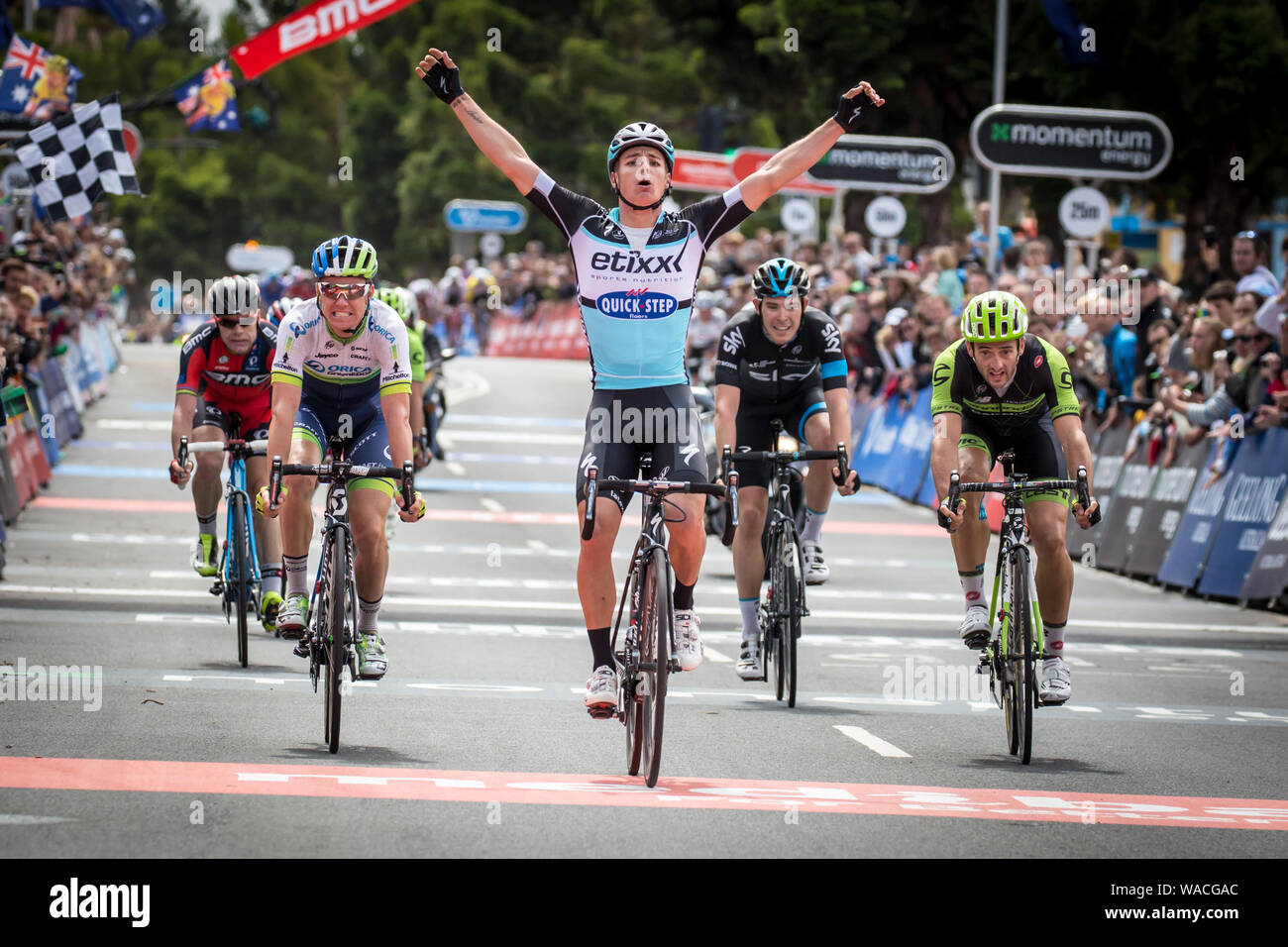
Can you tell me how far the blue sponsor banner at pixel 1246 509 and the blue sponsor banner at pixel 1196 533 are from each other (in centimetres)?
10

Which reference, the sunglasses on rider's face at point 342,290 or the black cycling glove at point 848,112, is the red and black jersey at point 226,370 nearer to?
the sunglasses on rider's face at point 342,290

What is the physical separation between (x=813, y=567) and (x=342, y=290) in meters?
3.49

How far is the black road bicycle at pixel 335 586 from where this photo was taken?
9.25 meters

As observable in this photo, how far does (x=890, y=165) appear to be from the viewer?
Answer: 97.5 feet

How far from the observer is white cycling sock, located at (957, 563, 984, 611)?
10297 mm

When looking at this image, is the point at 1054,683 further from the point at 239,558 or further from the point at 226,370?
the point at 226,370

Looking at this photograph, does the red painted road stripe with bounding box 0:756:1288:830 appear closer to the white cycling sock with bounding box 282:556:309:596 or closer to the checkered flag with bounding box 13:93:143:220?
the white cycling sock with bounding box 282:556:309:596

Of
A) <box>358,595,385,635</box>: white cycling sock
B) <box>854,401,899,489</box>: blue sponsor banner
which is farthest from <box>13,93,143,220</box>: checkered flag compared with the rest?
<box>358,595,385,635</box>: white cycling sock

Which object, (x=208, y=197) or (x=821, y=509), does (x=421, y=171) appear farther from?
(x=821, y=509)

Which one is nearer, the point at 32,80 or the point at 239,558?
the point at 239,558

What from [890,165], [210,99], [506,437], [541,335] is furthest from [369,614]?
[541,335]

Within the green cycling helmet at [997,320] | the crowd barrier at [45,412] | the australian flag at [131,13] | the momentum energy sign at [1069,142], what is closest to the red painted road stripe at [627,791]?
the green cycling helmet at [997,320]
